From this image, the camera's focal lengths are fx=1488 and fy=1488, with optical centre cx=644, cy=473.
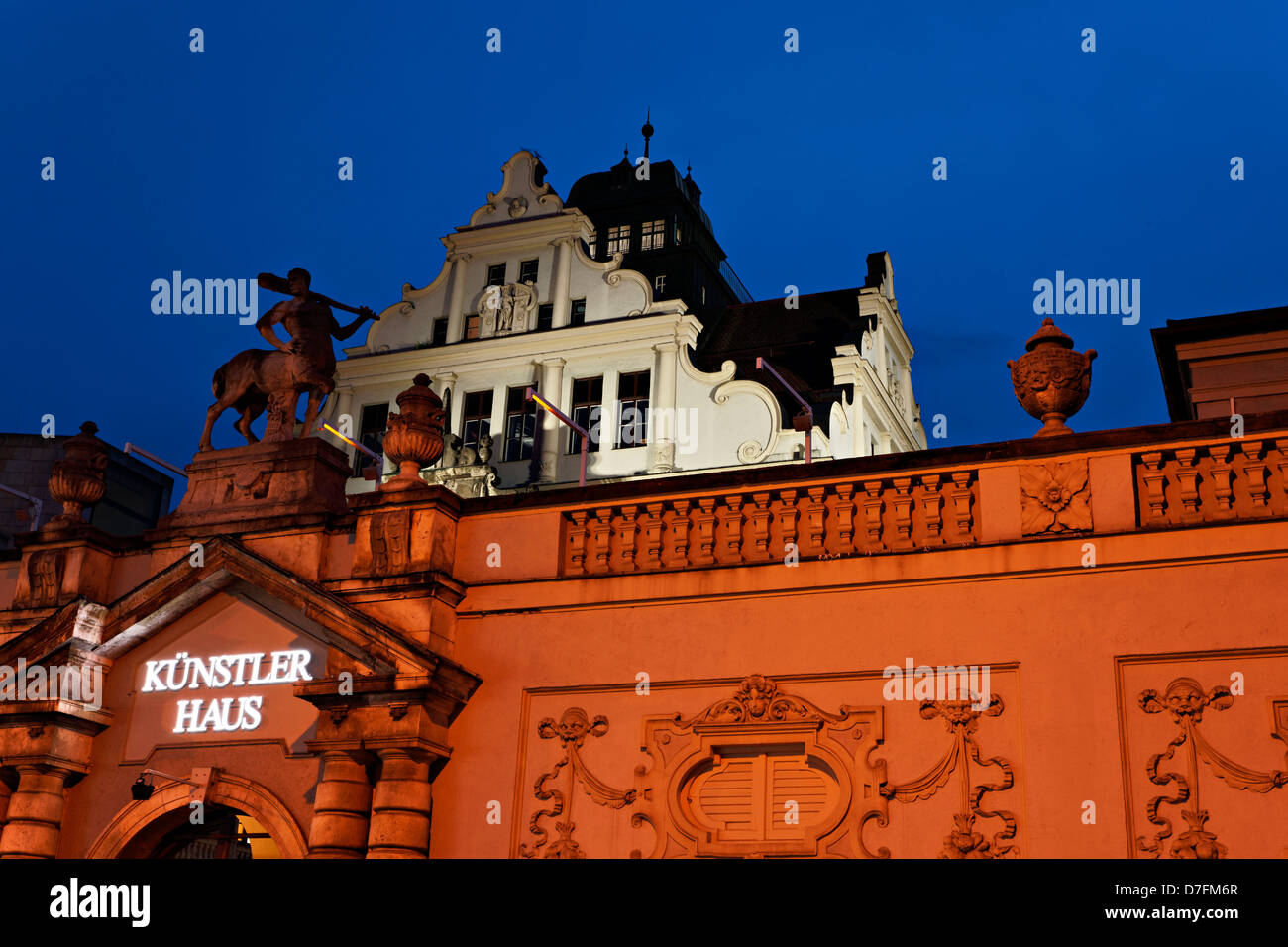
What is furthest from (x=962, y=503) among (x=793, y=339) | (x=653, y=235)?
(x=653, y=235)

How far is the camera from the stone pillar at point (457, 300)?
139ft

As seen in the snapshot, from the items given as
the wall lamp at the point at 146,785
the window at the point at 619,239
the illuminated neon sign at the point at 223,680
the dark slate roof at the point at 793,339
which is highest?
the window at the point at 619,239

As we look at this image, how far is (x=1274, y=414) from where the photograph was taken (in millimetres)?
13922

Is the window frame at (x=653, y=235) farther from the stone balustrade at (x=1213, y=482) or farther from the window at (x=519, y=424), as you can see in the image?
the stone balustrade at (x=1213, y=482)

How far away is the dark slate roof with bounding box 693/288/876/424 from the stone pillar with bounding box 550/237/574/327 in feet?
12.9

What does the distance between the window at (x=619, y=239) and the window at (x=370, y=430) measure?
35.7 ft

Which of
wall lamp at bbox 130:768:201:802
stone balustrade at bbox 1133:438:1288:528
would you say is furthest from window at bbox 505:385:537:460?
stone balustrade at bbox 1133:438:1288:528

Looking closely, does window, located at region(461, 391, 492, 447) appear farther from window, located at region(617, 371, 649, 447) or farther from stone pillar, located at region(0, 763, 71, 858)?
stone pillar, located at region(0, 763, 71, 858)

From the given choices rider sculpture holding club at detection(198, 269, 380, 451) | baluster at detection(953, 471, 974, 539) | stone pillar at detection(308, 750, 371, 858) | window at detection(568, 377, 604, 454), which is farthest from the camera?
window at detection(568, 377, 604, 454)

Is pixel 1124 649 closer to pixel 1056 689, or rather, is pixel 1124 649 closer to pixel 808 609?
pixel 1056 689

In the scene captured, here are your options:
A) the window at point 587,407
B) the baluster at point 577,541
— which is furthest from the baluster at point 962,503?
the window at point 587,407

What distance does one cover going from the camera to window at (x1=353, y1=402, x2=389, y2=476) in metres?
41.8
